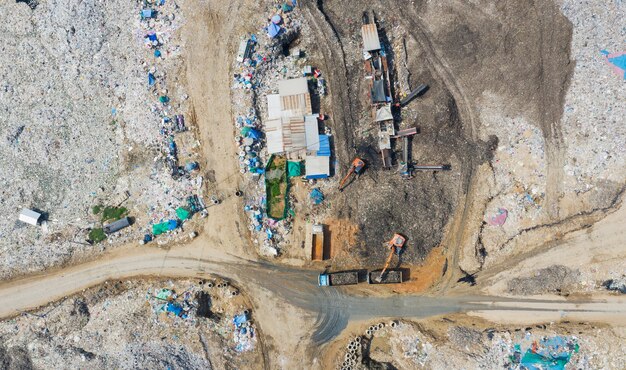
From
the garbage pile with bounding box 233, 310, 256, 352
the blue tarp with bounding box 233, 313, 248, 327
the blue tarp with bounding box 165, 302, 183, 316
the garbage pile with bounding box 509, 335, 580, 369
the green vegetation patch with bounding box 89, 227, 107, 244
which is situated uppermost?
the green vegetation patch with bounding box 89, 227, 107, 244

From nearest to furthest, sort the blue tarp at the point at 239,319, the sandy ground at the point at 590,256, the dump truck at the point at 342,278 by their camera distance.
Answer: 1. the sandy ground at the point at 590,256
2. the blue tarp at the point at 239,319
3. the dump truck at the point at 342,278

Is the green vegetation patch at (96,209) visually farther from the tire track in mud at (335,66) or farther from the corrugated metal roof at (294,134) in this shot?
the tire track in mud at (335,66)

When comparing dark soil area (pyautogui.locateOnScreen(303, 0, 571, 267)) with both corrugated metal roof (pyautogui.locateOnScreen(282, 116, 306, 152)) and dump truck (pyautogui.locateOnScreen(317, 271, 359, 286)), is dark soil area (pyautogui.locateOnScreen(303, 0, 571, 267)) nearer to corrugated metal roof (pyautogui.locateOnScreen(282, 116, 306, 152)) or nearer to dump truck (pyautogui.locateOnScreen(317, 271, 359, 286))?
dump truck (pyautogui.locateOnScreen(317, 271, 359, 286))

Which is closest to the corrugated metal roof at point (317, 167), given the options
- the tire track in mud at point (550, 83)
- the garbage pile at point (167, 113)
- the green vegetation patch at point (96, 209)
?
the garbage pile at point (167, 113)

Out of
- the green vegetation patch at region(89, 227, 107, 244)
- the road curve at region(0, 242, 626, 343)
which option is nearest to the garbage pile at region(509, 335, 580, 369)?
the road curve at region(0, 242, 626, 343)

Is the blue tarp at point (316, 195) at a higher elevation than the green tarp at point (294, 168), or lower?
lower

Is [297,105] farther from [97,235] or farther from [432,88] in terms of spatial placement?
[97,235]
